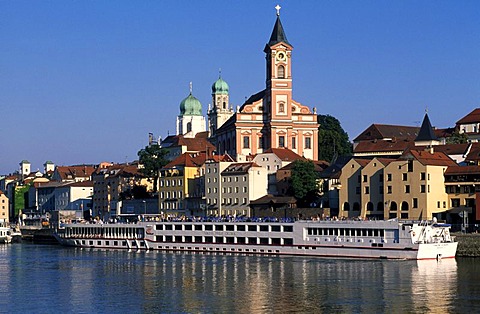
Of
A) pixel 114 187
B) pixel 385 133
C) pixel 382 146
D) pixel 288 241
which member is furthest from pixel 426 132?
pixel 114 187

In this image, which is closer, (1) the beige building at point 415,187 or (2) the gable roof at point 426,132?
(1) the beige building at point 415,187

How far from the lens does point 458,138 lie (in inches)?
5212

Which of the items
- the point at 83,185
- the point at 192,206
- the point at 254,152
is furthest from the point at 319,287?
the point at 83,185

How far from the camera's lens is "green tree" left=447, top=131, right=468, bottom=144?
13149 cm

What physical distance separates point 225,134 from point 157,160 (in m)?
11.7

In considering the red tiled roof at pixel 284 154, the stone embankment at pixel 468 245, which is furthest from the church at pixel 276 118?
the stone embankment at pixel 468 245

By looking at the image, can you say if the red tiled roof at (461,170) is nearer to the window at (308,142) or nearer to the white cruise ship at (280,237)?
the white cruise ship at (280,237)

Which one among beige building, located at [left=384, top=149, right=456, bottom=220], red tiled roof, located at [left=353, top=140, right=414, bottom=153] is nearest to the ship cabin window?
beige building, located at [left=384, top=149, right=456, bottom=220]

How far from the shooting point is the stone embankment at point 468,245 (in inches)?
3447

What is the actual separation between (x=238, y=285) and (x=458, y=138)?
71.6 metres

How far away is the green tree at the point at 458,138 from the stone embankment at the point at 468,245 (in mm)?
43663

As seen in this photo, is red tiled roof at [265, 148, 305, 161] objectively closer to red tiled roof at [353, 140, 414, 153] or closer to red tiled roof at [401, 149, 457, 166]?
red tiled roof at [353, 140, 414, 153]

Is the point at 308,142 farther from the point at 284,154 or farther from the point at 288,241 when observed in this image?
the point at 288,241

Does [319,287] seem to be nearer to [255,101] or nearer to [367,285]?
[367,285]
